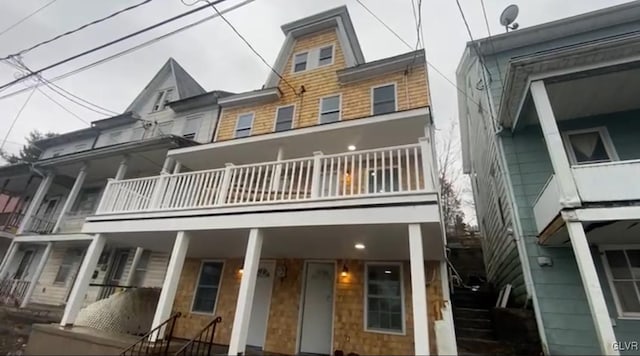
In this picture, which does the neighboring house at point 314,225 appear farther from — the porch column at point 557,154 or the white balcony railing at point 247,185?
the porch column at point 557,154

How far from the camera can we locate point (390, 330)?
6.03 m

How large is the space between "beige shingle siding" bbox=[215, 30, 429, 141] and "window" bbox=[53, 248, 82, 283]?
766cm

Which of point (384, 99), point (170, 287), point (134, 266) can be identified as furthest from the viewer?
point (134, 266)

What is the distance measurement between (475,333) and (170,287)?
630cm

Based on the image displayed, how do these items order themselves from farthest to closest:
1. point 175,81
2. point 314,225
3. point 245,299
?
point 175,81, point 314,225, point 245,299

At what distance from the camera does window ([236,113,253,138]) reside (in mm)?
10016

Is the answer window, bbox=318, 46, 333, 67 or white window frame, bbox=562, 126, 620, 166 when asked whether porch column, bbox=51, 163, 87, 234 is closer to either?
window, bbox=318, 46, 333, 67

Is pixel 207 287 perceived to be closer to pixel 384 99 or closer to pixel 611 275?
pixel 384 99

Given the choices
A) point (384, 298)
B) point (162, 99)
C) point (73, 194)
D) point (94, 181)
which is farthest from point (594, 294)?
point (94, 181)

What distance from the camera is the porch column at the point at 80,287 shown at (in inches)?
249

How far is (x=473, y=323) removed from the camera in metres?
6.14

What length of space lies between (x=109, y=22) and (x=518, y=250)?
9.76 meters

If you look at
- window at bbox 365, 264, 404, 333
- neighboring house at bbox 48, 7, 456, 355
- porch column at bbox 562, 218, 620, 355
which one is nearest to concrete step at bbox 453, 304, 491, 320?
neighboring house at bbox 48, 7, 456, 355

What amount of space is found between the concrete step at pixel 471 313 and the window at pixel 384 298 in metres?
1.43
